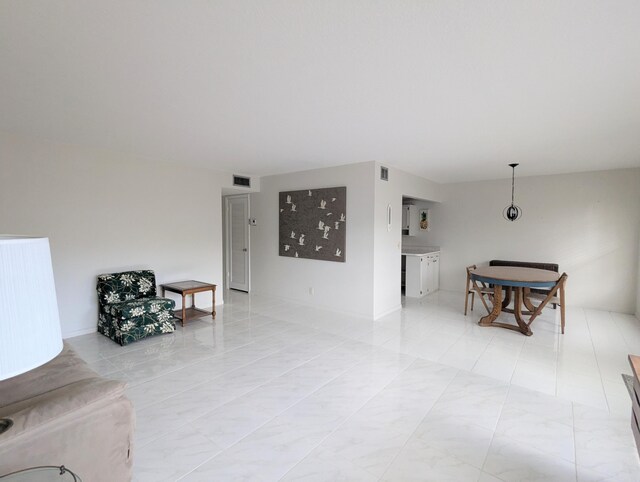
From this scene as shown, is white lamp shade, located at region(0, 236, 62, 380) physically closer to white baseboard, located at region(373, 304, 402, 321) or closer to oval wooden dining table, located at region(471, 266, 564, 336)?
white baseboard, located at region(373, 304, 402, 321)

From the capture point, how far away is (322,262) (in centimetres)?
514

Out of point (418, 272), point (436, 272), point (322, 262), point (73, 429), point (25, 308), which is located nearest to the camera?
point (25, 308)

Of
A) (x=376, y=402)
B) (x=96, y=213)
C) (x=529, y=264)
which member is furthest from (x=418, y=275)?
(x=96, y=213)

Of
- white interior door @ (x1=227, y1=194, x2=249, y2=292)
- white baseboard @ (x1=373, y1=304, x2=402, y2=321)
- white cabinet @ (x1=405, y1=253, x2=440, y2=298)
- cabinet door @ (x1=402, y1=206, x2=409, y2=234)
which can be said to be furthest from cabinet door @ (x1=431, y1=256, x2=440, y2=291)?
white interior door @ (x1=227, y1=194, x2=249, y2=292)

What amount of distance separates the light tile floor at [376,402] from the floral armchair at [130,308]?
154mm

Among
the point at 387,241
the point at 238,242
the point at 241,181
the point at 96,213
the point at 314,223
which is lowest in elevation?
the point at 238,242

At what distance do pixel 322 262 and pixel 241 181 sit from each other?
219 centimetres

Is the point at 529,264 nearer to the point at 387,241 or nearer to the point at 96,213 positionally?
the point at 387,241

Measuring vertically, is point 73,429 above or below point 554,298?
above

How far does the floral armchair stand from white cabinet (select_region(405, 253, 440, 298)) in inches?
168

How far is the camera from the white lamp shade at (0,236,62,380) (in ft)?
2.17

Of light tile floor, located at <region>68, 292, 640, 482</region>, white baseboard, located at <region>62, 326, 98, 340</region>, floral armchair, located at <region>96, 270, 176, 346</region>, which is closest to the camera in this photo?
light tile floor, located at <region>68, 292, 640, 482</region>

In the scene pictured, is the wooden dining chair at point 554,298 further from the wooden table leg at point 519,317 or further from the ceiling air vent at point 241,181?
the ceiling air vent at point 241,181

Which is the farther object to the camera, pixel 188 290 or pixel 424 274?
pixel 424 274
